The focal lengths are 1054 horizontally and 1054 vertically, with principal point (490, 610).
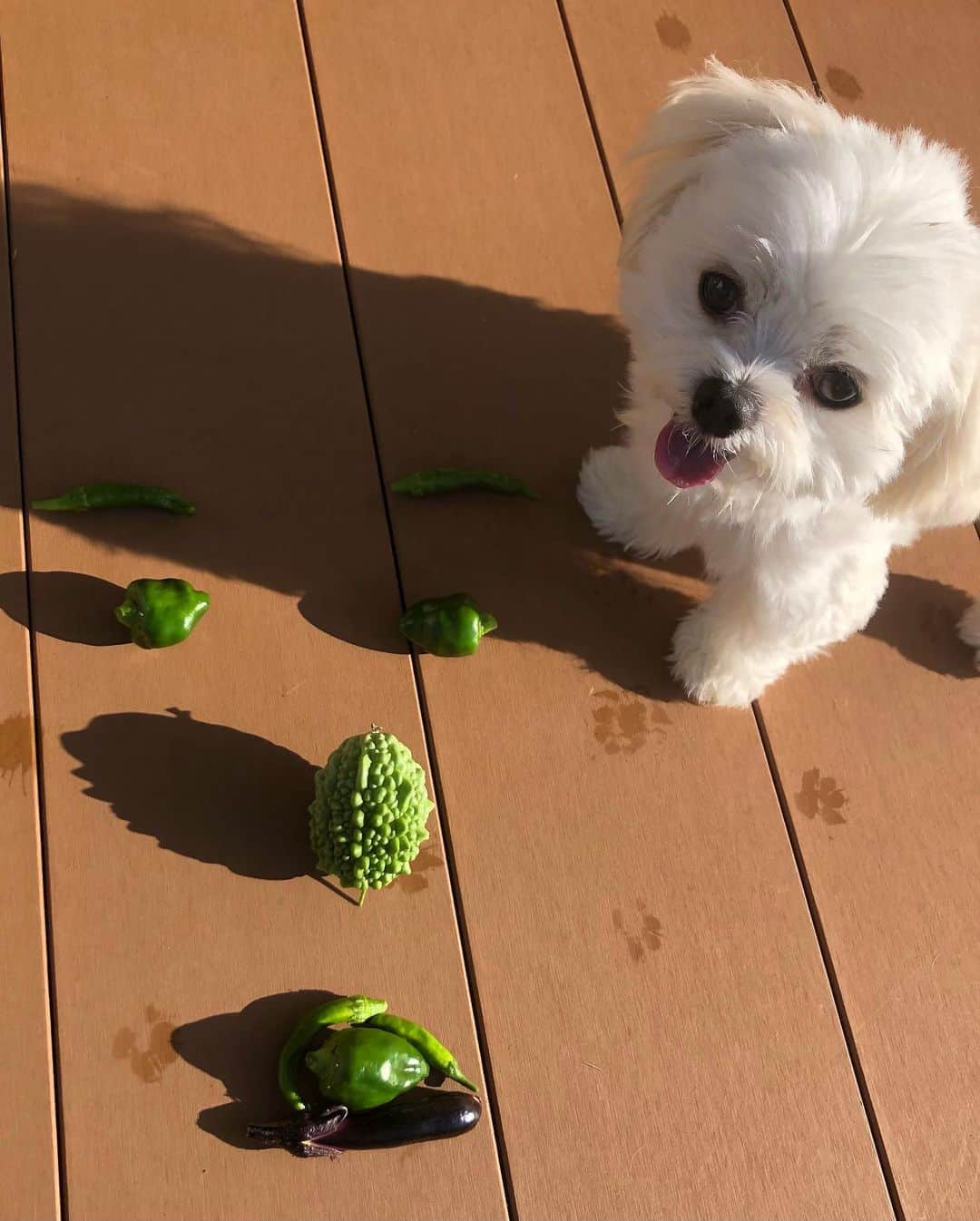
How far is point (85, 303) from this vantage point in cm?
148

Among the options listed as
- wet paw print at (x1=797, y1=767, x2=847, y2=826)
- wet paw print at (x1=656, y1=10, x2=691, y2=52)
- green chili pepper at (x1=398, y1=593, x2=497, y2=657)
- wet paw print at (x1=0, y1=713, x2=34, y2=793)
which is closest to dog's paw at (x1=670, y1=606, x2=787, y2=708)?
wet paw print at (x1=797, y1=767, x2=847, y2=826)

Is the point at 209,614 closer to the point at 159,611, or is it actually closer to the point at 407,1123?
the point at 159,611

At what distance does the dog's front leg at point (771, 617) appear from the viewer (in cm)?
118

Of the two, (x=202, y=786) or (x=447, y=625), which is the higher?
(x=447, y=625)

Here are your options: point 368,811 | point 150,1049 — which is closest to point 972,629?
point 368,811

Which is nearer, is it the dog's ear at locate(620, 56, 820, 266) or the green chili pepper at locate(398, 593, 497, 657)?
the dog's ear at locate(620, 56, 820, 266)

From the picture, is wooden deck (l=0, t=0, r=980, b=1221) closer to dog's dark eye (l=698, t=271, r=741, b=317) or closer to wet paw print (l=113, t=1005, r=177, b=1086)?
wet paw print (l=113, t=1005, r=177, b=1086)

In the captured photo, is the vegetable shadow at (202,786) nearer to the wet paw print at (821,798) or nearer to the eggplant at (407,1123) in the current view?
the eggplant at (407,1123)

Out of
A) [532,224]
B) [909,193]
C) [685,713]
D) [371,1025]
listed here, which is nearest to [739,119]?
[909,193]

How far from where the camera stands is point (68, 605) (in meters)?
1.34

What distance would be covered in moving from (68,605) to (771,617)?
872mm

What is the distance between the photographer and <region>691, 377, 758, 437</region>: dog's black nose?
94cm

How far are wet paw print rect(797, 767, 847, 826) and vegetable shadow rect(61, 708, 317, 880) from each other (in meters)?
0.64

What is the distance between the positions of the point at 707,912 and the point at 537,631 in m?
0.42
